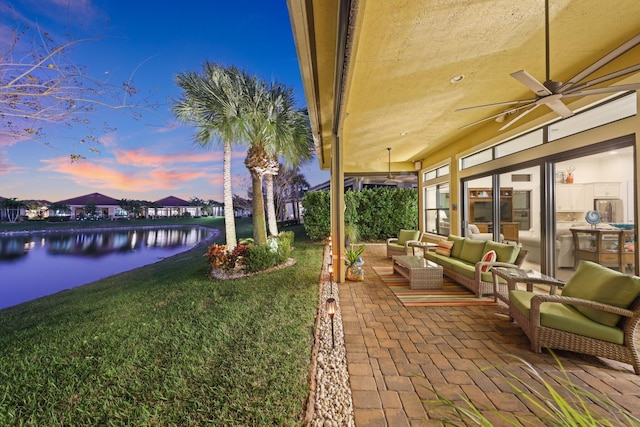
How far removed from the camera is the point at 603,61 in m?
2.37

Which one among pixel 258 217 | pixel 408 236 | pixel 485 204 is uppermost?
pixel 485 204

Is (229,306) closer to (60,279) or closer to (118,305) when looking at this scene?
(118,305)

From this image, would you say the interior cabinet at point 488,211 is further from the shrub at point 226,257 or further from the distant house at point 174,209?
A: the distant house at point 174,209

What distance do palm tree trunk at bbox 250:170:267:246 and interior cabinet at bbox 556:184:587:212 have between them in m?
7.19

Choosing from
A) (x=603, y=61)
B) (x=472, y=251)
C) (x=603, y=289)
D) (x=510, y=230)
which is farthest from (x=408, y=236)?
(x=603, y=61)

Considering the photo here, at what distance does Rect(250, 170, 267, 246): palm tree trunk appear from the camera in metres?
7.07

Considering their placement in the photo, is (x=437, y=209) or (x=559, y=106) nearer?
(x=559, y=106)

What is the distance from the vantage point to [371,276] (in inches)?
228

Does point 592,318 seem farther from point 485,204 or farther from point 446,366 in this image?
point 485,204

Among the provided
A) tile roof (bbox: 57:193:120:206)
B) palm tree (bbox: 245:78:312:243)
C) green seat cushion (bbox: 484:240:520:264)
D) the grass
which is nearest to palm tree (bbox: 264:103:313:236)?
palm tree (bbox: 245:78:312:243)

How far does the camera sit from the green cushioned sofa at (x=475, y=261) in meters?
4.21

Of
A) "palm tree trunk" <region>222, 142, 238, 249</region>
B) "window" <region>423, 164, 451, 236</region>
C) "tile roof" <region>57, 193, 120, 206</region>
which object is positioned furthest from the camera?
"tile roof" <region>57, 193, 120, 206</region>

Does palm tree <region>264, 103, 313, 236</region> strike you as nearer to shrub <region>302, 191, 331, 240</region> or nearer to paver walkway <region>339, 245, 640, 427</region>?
shrub <region>302, 191, 331, 240</region>

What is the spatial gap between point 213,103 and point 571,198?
28.8ft
